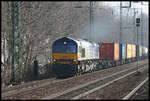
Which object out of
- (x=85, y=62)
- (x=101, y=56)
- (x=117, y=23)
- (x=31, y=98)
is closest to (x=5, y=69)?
(x=85, y=62)

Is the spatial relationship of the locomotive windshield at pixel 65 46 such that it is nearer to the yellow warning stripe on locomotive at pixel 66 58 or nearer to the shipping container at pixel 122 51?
the yellow warning stripe on locomotive at pixel 66 58

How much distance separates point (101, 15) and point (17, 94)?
152 feet

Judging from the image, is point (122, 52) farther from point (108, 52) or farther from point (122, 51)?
point (108, 52)

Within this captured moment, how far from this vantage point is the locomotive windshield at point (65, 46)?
79.1ft

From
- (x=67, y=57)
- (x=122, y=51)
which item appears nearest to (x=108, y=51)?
(x=122, y=51)

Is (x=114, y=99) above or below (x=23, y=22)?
below

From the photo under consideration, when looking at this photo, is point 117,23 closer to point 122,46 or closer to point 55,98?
point 122,46

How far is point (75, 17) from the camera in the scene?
41.2 meters

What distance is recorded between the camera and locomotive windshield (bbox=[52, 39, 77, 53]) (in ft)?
79.1

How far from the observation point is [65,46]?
2423 centimetres

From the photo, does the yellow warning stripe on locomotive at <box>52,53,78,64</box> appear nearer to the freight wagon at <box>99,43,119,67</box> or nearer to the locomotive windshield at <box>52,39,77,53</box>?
the locomotive windshield at <box>52,39,77,53</box>

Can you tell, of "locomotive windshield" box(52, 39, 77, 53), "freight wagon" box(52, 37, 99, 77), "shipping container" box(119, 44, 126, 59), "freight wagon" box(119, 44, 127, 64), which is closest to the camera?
"freight wagon" box(52, 37, 99, 77)

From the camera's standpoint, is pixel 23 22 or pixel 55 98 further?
pixel 23 22

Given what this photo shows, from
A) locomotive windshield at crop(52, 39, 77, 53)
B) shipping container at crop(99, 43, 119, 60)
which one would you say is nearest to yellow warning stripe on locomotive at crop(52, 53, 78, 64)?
locomotive windshield at crop(52, 39, 77, 53)
